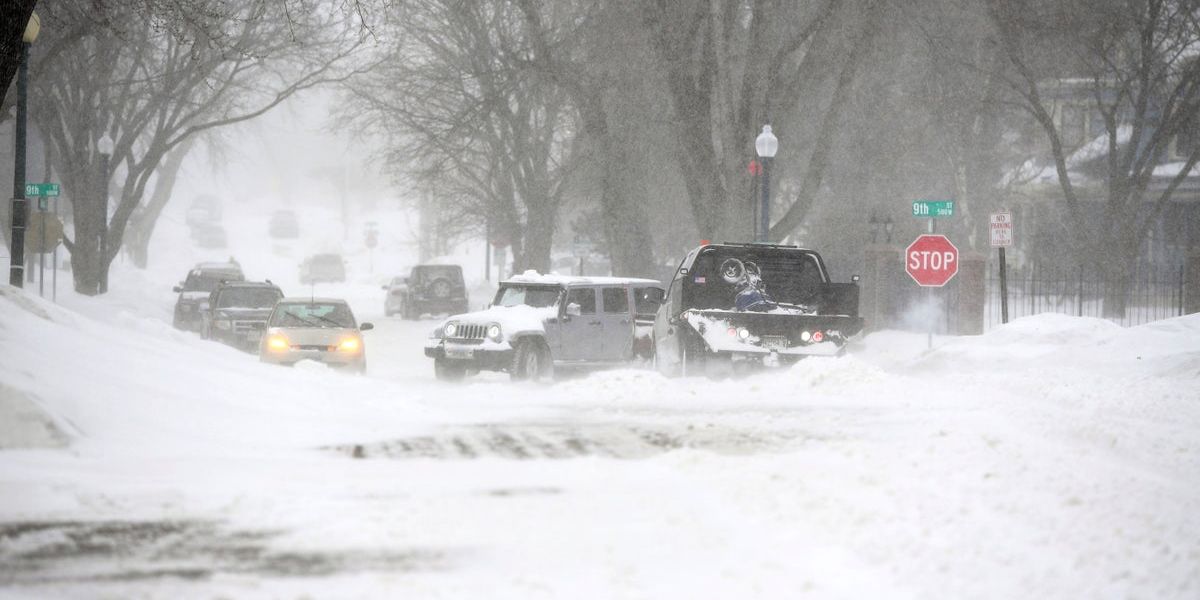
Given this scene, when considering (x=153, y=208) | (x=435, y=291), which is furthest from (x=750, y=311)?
(x=153, y=208)

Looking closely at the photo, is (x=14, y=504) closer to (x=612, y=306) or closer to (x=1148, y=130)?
(x=612, y=306)

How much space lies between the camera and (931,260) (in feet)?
77.3

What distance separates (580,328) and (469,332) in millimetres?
1876

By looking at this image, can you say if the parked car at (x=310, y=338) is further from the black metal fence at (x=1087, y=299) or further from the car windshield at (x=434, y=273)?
the car windshield at (x=434, y=273)

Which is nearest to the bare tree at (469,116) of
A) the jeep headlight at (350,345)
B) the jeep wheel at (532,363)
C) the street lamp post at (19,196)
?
the street lamp post at (19,196)

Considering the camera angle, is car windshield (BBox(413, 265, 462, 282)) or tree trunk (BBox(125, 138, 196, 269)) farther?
tree trunk (BBox(125, 138, 196, 269))

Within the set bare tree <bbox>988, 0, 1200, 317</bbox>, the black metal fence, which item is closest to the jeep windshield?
the black metal fence

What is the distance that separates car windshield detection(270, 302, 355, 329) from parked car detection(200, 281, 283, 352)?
14.5ft

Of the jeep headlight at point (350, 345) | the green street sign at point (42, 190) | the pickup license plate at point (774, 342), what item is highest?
the green street sign at point (42, 190)

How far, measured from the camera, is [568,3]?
2950 centimetres

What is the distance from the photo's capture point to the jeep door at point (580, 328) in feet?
73.3

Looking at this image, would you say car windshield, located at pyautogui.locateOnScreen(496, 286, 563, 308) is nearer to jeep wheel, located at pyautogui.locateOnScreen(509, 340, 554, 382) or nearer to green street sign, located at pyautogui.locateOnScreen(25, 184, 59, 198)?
jeep wheel, located at pyautogui.locateOnScreen(509, 340, 554, 382)

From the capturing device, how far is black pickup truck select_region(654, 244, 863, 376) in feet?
61.3

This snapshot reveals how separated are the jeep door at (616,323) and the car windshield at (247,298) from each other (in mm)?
8658
